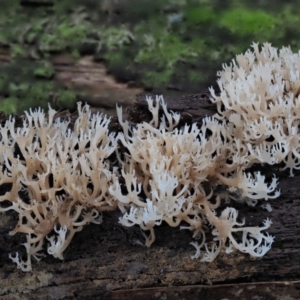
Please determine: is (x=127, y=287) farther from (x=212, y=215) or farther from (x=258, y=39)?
(x=258, y=39)

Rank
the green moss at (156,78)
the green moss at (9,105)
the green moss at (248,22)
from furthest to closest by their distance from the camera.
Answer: the green moss at (248,22) < the green moss at (156,78) < the green moss at (9,105)

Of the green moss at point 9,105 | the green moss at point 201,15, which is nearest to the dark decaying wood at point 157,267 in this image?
the green moss at point 9,105

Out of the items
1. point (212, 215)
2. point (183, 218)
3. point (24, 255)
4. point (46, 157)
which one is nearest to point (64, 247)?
point (24, 255)

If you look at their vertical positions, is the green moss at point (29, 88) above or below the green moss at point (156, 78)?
below

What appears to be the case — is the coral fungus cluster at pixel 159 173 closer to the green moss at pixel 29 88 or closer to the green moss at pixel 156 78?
the green moss at pixel 29 88

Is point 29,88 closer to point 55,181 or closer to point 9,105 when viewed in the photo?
point 9,105

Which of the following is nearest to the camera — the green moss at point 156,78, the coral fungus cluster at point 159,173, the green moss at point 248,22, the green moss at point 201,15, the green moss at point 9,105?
→ the coral fungus cluster at point 159,173

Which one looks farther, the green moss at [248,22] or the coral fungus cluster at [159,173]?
the green moss at [248,22]
